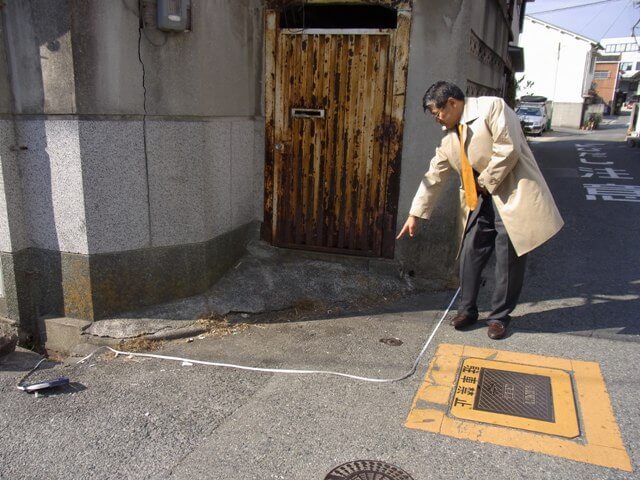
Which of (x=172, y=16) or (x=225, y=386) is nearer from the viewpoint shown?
(x=225, y=386)

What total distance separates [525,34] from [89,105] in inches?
1658

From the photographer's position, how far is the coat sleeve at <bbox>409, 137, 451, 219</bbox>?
4.09 m

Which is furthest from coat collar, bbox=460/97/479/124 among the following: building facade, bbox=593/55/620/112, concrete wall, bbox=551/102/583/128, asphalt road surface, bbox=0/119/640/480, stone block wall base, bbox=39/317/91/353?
building facade, bbox=593/55/620/112

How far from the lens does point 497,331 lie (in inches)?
161

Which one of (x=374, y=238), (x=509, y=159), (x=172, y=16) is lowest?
(x=374, y=238)

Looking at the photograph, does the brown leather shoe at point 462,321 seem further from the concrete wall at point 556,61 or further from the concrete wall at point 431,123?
the concrete wall at point 556,61

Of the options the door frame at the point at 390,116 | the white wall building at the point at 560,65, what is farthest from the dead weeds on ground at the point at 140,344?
the white wall building at the point at 560,65

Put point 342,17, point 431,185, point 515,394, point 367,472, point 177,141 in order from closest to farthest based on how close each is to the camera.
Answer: point 367,472 < point 515,394 < point 431,185 < point 177,141 < point 342,17

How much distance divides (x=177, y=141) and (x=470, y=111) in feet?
7.58

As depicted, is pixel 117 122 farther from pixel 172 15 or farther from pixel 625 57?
pixel 625 57

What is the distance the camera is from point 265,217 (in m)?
5.58

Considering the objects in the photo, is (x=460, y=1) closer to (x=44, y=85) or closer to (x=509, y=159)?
(x=509, y=159)

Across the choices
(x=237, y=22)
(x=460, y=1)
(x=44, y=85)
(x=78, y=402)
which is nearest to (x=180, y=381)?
(x=78, y=402)

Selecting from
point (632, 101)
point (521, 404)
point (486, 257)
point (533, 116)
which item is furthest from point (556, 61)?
point (521, 404)
